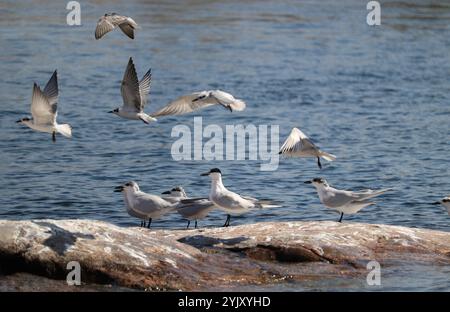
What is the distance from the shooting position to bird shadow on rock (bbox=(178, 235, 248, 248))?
12.7 metres

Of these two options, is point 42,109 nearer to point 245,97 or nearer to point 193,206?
point 193,206

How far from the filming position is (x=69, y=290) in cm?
1119

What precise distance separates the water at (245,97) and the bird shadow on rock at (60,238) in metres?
3.37

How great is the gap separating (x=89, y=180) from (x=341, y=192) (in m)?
5.50

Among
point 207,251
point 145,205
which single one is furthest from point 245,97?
point 207,251

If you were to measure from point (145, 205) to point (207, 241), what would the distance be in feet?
4.09

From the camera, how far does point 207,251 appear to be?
12477 mm

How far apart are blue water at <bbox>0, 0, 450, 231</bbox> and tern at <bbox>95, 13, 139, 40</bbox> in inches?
98.0

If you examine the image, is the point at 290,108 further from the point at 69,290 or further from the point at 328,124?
the point at 69,290

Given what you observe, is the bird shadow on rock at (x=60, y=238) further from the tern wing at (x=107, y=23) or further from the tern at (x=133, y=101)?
the tern wing at (x=107, y=23)

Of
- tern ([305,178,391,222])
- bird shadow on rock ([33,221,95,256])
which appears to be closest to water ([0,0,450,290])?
tern ([305,178,391,222])

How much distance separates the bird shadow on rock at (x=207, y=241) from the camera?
12.7 meters

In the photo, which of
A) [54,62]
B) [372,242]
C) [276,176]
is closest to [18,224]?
[372,242]
